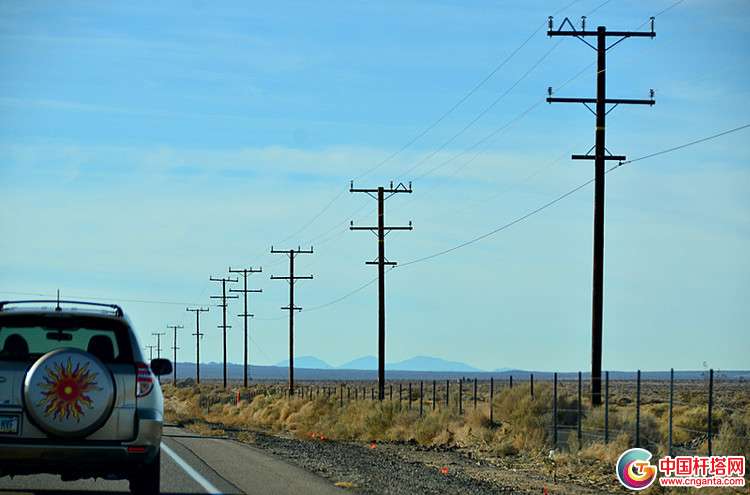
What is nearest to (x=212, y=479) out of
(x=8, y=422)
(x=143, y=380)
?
(x=143, y=380)

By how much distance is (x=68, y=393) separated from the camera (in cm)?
1224

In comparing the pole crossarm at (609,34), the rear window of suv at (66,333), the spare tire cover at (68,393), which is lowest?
the spare tire cover at (68,393)

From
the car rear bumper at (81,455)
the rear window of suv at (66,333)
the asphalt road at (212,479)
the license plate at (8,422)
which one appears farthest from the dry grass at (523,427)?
the license plate at (8,422)

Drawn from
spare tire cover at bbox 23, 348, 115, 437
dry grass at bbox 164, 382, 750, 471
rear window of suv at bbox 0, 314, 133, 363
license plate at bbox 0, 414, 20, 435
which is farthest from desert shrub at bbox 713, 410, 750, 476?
license plate at bbox 0, 414, 20, 435

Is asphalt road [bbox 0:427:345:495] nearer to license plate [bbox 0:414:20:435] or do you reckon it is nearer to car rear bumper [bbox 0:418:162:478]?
car rear bumper [bbox 0:418:162:478]

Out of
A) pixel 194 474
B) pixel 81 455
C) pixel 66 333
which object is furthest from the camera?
pixel 194 474

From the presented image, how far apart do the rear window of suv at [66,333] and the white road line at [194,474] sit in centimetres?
342

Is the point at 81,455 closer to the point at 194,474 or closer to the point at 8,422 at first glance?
the point at 8,422

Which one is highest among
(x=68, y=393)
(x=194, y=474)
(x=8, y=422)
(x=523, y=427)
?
(x=68, y=393)

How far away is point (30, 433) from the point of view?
12.4 m

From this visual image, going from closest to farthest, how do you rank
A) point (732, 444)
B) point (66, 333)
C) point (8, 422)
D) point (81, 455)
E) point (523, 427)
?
point (8, 422) < point (81, 455) < point (66, 333) < point (732, 444) < point (523, 427)

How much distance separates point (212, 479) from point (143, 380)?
5339mm

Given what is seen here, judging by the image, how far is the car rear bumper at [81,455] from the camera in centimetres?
1238

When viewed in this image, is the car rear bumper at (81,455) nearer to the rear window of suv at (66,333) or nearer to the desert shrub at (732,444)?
the rear window of suv at (66,333)
